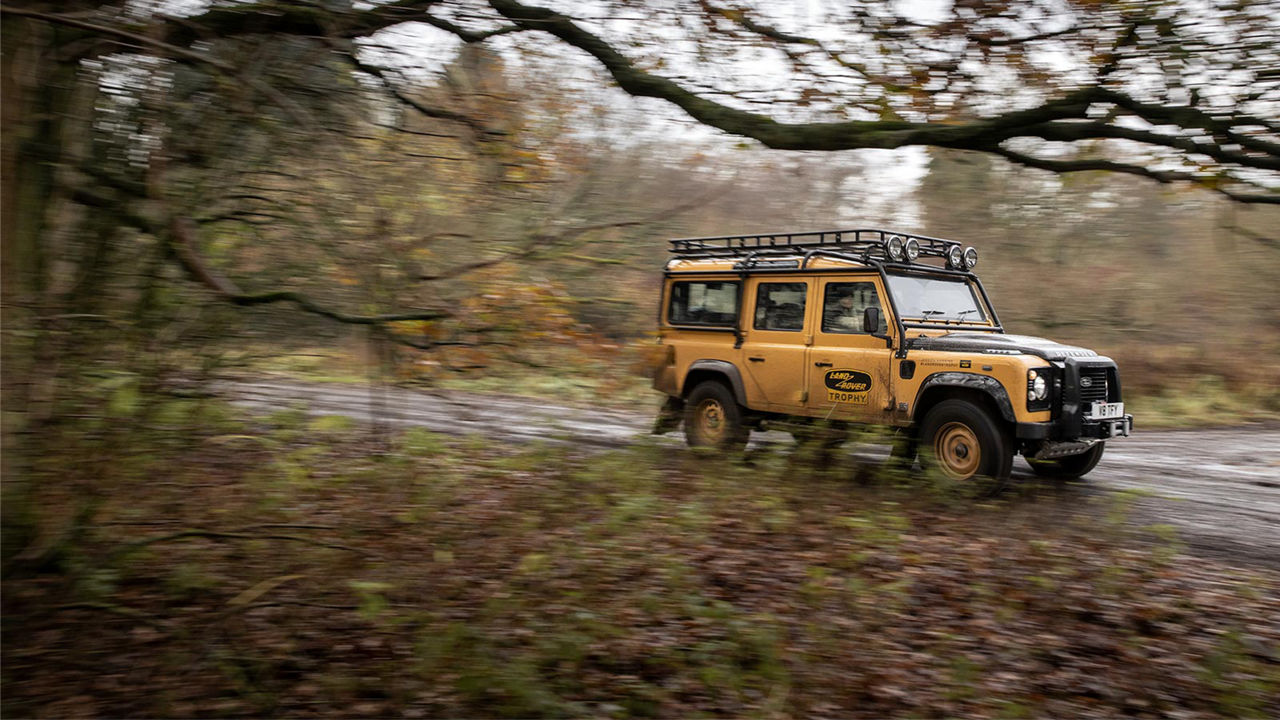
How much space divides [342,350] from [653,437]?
5508mm

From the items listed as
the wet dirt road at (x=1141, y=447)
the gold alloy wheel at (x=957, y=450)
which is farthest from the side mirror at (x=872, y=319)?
the wet dirt road at (x=1141, y=447)

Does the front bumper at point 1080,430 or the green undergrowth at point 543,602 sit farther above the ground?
the front bumper at point 1080,430

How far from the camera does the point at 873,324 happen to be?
26.5ft

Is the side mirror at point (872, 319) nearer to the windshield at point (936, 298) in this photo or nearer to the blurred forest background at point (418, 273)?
→ the windshield at point (936, 298)

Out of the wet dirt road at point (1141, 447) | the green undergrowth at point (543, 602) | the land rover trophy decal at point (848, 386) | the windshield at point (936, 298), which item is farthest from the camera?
the windshield at point (936, 298)

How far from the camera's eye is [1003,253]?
17.2 metres

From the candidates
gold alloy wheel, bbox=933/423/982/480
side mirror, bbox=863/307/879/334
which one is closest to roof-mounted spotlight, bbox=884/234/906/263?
side mirror, bbox=863/307/879/334

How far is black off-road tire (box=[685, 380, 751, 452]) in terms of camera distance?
9336mm

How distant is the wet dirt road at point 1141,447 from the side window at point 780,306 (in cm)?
125

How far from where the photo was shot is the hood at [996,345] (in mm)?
7398

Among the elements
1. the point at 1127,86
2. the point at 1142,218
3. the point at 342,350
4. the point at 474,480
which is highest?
the point at 1142,218

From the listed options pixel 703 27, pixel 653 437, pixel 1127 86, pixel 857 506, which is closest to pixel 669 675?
pixel 857 506

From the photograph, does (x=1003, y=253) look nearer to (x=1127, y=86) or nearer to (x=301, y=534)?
(x=1127, y=86)

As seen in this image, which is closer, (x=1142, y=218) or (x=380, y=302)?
(x=380, y=302)
